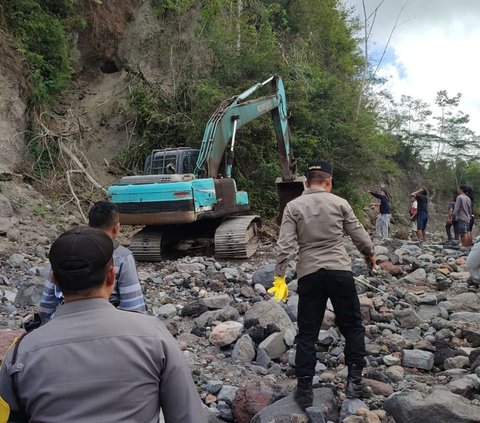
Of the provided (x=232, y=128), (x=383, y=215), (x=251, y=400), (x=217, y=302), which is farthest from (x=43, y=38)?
(x=251, y=400)


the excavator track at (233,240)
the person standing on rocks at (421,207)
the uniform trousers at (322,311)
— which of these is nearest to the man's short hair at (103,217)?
the uniform trousers at (322,311)

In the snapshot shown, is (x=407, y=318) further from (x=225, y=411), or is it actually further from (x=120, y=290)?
(x=120, y=290)

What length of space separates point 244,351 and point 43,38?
12.1 metres

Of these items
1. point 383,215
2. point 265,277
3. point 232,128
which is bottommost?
point 265,277

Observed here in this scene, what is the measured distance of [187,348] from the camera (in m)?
4.57

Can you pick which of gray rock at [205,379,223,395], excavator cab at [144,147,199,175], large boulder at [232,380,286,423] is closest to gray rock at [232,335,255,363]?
gray rock at [205,379,223,395]

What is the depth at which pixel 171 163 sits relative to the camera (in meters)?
9.63

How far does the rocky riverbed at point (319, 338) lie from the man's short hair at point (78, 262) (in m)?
2.13

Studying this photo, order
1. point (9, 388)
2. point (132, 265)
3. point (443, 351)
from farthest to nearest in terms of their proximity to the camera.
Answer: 1. point (443, 351)
2. point (132, 265)
3. point (9, 388)

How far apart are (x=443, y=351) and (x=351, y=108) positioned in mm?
15060

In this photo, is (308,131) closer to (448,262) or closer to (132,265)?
(448,262)

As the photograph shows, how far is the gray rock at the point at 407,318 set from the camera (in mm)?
5172

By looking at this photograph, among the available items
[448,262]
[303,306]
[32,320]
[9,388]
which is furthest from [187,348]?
[448,262]

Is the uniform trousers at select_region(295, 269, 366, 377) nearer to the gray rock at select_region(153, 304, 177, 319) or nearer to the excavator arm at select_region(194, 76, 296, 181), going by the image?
the gray rock at select_region(153, 304, 177, 319)
